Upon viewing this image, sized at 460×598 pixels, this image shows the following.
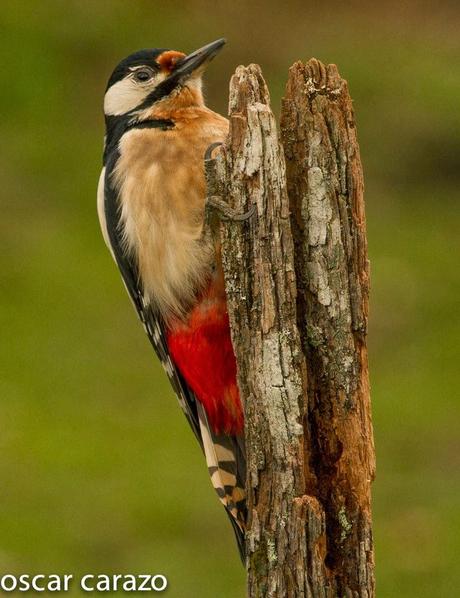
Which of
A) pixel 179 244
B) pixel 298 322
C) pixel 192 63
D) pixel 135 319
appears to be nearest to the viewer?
pixel 298 322

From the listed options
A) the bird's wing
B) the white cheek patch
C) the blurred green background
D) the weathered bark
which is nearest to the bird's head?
the white cheek patch

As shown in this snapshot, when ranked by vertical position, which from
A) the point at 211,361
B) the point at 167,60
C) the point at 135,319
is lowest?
the point at 211,361

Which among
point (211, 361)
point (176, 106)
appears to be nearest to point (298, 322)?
point (211, 361)

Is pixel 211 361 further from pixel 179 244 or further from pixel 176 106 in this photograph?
pixel 176 106

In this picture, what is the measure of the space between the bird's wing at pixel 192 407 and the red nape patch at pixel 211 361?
0.15 feet

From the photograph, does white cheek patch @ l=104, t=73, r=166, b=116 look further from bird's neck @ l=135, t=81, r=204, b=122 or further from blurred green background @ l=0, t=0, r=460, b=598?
blurred green background @ l=0, t=0, r=460, b=598

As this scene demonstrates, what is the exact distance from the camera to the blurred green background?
8359mm

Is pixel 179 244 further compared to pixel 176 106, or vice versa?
pixel 176 106

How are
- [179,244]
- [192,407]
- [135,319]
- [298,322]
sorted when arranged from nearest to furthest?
[298,322], [179,244], [192,407], [135,319]

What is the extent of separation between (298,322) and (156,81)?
166 cm

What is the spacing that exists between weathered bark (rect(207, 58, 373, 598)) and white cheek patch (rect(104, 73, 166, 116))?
1348 mm

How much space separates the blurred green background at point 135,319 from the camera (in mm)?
8359

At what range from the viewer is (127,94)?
615cm

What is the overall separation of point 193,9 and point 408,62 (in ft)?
6.51
